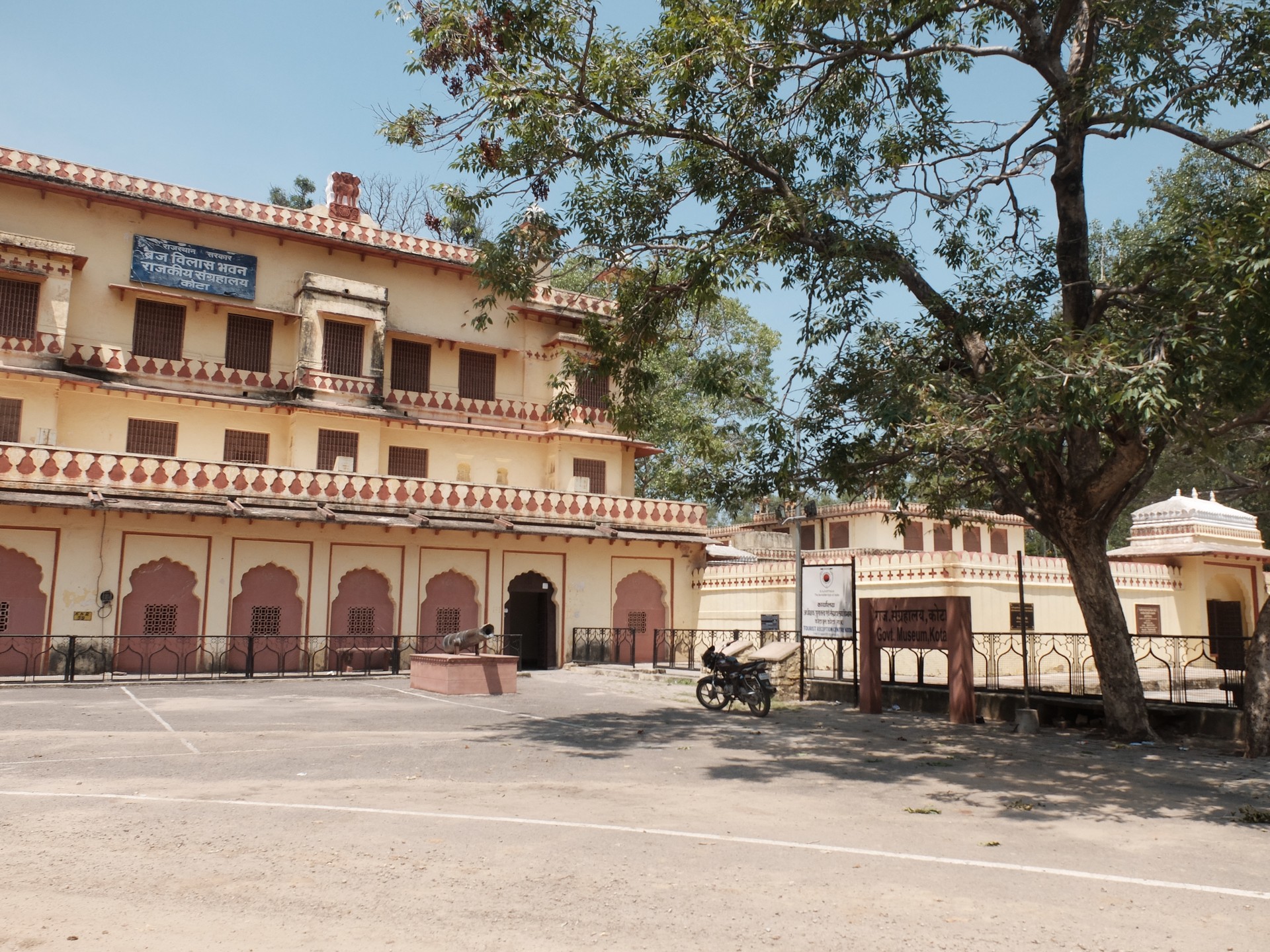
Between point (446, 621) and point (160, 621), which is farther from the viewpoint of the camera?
point (446, 621)

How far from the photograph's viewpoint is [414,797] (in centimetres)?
799

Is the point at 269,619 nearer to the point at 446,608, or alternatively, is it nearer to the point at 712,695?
the point at 446,608

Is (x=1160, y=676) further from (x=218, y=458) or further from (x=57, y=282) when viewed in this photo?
(x=57, y=282)

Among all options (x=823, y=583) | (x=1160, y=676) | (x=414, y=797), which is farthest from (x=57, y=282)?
(x=1160, y=676)

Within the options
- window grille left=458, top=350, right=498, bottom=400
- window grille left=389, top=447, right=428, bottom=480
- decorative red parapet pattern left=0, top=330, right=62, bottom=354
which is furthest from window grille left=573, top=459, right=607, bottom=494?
decorative red parapet pattern left=0, top=330, right=62, bottom=354

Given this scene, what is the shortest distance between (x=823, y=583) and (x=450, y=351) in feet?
53.1

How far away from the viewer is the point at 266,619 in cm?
2439

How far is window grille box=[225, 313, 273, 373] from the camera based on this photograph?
26.6m

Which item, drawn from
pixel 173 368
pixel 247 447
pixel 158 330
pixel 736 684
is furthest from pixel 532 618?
pixel 736 684

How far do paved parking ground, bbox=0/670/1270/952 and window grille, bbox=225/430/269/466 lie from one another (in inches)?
575

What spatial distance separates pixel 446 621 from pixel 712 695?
1283cm

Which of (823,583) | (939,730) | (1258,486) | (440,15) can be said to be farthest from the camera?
(823,583)

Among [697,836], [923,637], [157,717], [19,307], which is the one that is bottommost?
[697,836]

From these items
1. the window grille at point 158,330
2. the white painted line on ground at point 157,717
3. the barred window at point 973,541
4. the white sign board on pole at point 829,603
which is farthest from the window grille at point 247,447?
the barred window at point 973,541
